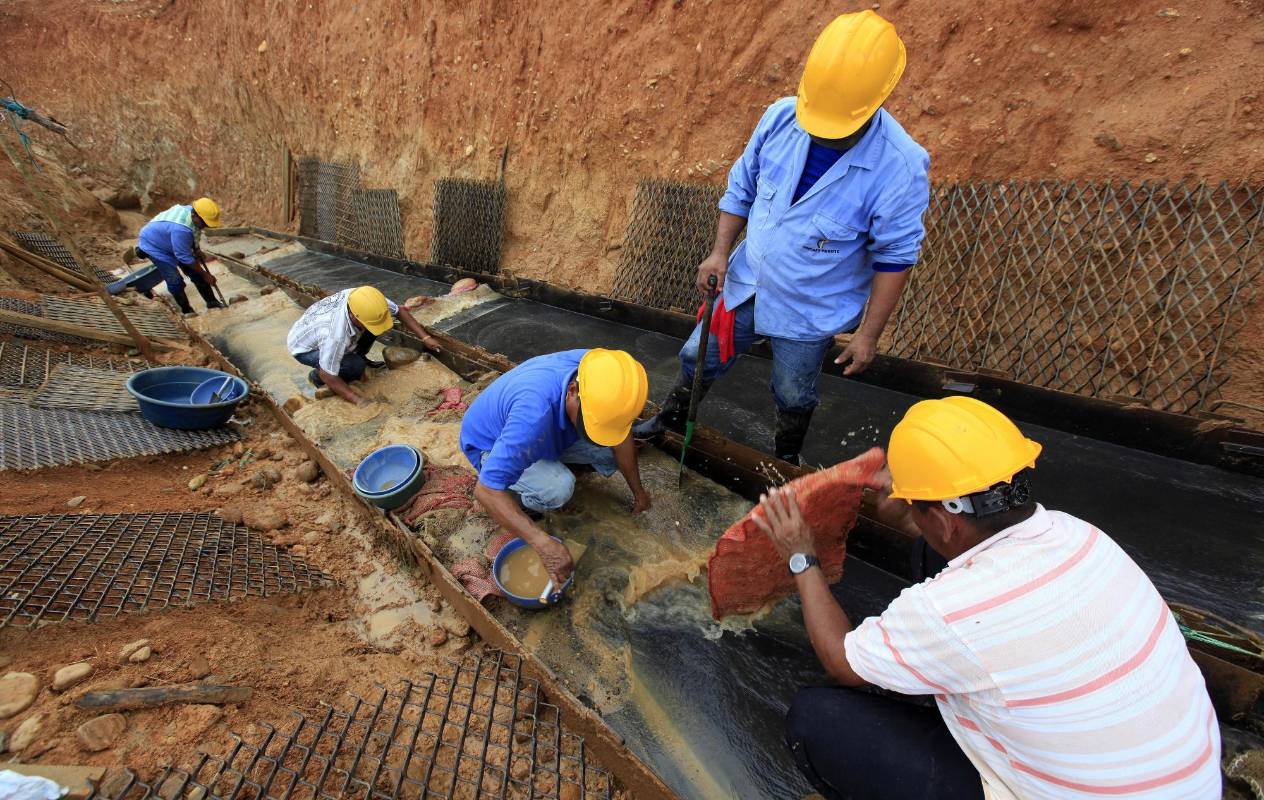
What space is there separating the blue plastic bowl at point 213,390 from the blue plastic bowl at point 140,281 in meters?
3.99

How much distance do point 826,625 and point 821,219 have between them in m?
1.63

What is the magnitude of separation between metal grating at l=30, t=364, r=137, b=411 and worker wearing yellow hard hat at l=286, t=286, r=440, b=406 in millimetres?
1416

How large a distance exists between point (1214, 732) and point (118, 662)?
3374 mm

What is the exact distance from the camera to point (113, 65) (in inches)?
573

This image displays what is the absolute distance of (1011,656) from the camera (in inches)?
48.6

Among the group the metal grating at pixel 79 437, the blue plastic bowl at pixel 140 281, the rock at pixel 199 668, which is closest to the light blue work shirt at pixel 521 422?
the rock at pixel 199 668

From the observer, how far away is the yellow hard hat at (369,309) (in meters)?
4.14

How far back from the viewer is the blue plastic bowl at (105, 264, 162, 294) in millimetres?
7285

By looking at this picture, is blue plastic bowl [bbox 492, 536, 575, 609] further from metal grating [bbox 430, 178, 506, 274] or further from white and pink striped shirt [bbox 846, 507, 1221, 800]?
metal grating [bbox 430, 178, 506, 274]

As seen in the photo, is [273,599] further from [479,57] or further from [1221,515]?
[479,57]

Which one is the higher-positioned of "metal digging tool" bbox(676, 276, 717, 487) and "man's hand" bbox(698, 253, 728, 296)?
"man's hand" bbox(698, 253, 728, 296)

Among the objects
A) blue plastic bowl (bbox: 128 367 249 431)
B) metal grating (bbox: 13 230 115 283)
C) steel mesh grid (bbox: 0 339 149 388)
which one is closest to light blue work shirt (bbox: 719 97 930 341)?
blue plastic bowl (bbox: 128 367 249 431)

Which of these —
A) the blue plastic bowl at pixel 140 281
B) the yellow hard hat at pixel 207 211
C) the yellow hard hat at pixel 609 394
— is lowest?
the blue plastic bowl at pixel 140 281

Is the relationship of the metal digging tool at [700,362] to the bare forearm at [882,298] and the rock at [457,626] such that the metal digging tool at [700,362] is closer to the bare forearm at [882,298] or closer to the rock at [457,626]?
the bare forearm at [882,298]
